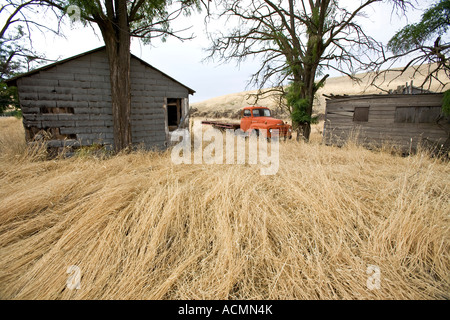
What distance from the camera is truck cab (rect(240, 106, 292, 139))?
9.73m

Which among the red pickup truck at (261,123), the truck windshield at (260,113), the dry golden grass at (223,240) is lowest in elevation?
the dry golden grass at (223,240)

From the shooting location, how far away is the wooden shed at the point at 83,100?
638cm

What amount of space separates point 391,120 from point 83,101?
13183mm

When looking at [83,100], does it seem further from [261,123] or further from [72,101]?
[261,123]

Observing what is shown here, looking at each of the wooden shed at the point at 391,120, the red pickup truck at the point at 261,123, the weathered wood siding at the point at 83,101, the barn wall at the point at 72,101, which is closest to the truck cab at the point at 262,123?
the red pickup truck at the point at 261,123

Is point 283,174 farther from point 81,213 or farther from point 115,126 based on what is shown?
point 115,126

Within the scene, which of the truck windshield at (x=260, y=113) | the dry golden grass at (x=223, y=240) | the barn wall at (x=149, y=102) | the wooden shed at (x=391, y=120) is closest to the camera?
the dry golden grass at (x=223, y=240)

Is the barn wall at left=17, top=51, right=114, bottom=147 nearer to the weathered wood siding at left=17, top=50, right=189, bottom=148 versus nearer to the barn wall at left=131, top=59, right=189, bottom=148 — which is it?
the weathered wood siding at left=17, top=50, right=189, bottom=148

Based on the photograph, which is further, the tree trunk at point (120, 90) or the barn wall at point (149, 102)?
the barn wall at point (149, 102)

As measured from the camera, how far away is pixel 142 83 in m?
8.07

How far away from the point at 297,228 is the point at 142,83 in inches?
329

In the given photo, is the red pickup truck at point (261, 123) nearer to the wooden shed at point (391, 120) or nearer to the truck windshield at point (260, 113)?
the truck windshield at point (260, 113)

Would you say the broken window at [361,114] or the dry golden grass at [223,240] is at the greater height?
the broken window at [361,114]
